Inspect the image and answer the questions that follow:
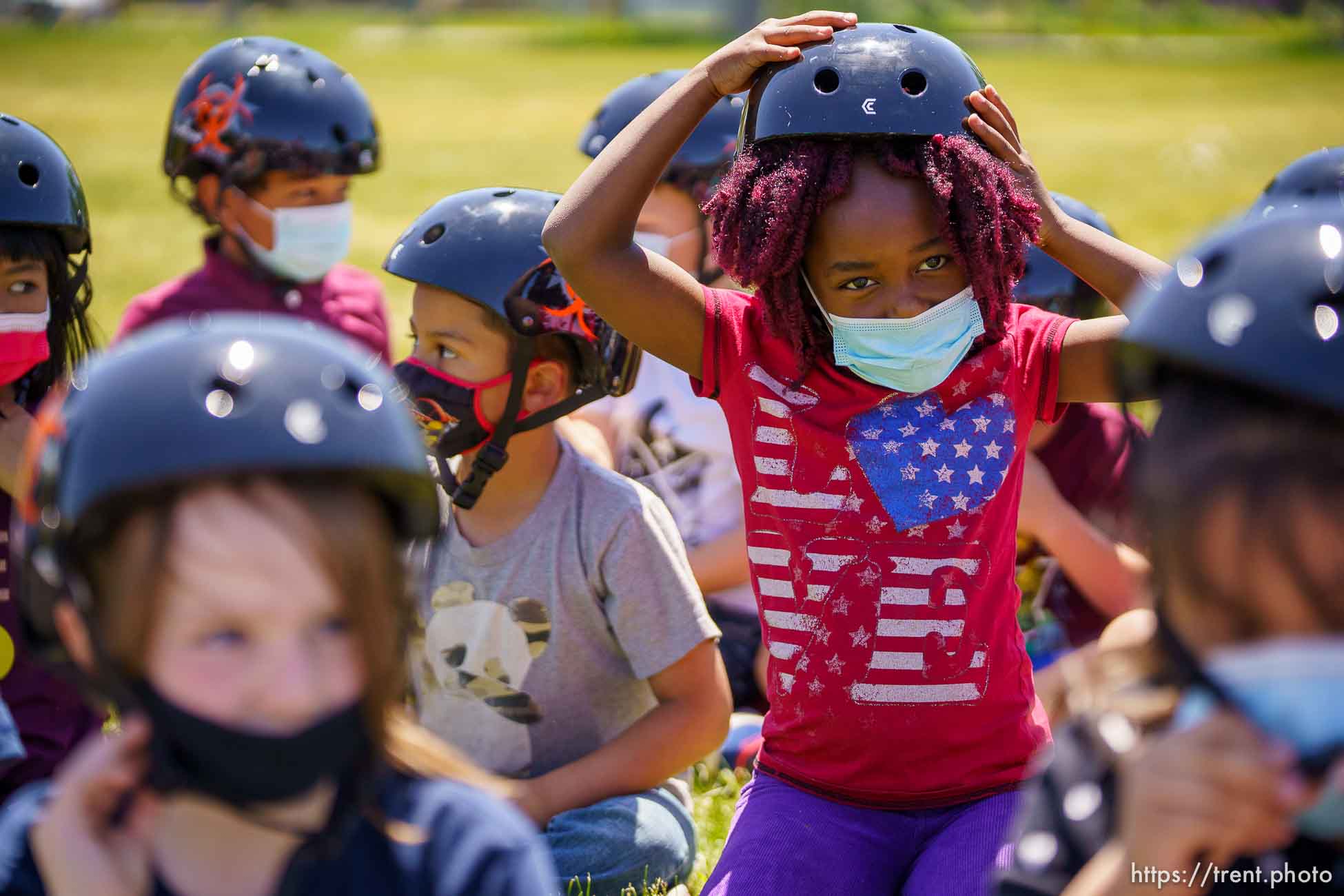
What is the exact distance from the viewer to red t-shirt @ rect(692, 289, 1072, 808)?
11.0 ft

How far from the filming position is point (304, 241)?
21.0ft

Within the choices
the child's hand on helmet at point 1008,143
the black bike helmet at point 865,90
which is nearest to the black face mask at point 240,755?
the black bike helmet at point 865,90

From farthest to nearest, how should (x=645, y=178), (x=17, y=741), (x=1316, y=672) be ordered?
(x=645, y=178) < (x=17, y=741) < (x=1316, y=672)

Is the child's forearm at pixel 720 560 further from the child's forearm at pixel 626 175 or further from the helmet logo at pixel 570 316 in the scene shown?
the child's forearm at pixel 626 175

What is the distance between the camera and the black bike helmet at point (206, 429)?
80.7 inches

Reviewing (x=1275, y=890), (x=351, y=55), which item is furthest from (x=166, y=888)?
Result: (x=351, y=55)

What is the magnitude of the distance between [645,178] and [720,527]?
6.99 ft

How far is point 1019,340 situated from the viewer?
136 inches

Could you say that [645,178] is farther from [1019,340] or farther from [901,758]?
[901,758]

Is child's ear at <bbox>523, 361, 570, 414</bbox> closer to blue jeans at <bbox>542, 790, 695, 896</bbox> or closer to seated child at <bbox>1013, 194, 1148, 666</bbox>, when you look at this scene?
blue jeans at <bbox>542, 790, 695, 896</bbox>

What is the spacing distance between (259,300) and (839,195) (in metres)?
3.74

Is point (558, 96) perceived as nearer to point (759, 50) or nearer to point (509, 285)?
point (509, 285)

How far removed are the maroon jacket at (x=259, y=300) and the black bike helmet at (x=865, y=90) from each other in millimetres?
3431

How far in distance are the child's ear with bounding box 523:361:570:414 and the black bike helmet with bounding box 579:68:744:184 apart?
1552mm
